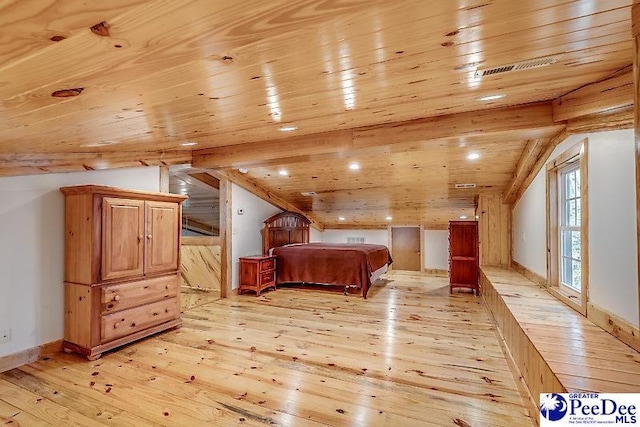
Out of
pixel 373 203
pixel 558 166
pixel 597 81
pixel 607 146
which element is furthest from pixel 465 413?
pixel 373 203

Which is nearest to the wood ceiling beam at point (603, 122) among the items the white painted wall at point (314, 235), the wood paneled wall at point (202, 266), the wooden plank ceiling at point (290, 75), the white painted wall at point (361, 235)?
the wooden plank ceiling at point (290, 75)

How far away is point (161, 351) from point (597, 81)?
4.10 m

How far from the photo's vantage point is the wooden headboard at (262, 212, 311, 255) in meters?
6.63

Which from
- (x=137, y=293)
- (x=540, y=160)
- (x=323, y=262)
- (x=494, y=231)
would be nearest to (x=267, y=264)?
(x=323, y=262)

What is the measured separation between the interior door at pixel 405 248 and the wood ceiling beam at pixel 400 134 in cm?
628

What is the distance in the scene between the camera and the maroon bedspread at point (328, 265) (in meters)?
5.63

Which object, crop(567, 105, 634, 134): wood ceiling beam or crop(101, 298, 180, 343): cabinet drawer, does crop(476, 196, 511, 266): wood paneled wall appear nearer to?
crop(567, 105, 634, 134): wood ceiling beam

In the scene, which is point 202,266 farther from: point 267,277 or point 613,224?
point 613,224

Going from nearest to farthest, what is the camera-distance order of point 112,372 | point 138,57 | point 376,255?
1. point 138,57
2. point 112,372
3. point 376,255

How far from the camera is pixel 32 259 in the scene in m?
2.91

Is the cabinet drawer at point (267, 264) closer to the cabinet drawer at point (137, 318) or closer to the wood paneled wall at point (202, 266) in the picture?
the wood paneled wall at point (202, 266)

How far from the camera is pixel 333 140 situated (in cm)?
333

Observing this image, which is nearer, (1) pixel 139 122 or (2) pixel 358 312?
(1) pixel 139 122

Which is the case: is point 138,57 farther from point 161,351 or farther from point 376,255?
point 376,255
